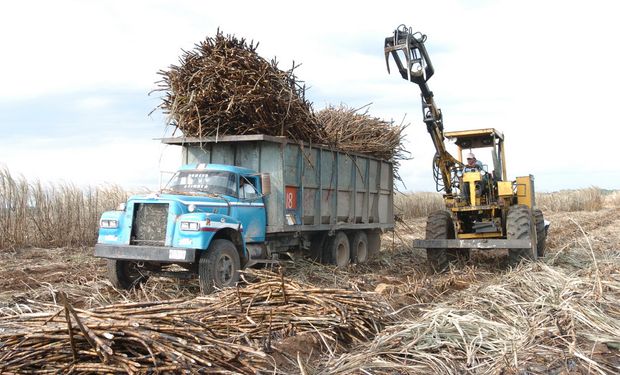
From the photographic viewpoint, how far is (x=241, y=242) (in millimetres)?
8977

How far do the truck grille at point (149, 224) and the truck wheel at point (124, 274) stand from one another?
21.6 inches

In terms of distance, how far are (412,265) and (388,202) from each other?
108 inches

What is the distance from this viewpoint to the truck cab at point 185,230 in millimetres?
8016

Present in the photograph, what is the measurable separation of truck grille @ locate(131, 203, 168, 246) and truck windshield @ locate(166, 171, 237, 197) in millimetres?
927

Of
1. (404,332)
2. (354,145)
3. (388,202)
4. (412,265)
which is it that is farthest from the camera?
(388,202)

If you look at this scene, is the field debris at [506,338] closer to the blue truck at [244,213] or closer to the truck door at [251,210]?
the blue truck at [244,213]

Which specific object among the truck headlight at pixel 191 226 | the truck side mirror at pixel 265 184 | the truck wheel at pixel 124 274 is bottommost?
the truck wheel at pixel 124 274

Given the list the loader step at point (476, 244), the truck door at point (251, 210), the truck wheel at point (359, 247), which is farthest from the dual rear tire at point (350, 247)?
the truck door at point (251, 210)

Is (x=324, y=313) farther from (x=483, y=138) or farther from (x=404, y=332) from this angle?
(x=483, y=138)

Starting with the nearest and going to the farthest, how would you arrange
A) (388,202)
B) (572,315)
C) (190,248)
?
(572,315) → (190,248) → (388,202)

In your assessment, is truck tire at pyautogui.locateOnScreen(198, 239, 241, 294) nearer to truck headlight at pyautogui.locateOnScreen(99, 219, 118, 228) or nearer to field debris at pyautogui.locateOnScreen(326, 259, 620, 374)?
truck headlight at pyautogui.locateOnScreen(99, 219, 118, 228)

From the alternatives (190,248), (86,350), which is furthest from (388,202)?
(86,350)

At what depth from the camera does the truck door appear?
9.52 meters

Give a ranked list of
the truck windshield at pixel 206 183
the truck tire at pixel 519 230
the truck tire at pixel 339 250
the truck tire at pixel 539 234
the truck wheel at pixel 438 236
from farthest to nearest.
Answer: the truck tire at pixel 539 234
the truck tire at pixel 339 250
the truck wheel at pixel 438 236
the truck tire at pixel 519 230
the truck windshield at pixel 206 183
